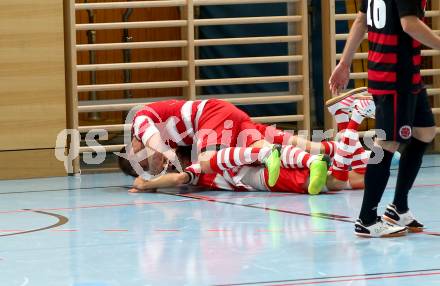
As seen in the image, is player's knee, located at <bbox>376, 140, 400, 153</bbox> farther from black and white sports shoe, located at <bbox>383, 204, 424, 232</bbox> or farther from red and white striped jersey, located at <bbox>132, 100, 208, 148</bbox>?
red and white striped jersey, located at <bbox>132, 100, 208, 148</bbox>

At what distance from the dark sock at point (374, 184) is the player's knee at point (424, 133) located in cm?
16

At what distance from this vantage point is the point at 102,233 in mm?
3971

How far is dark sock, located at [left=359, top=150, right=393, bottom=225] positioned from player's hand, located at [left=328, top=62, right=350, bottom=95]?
39cm

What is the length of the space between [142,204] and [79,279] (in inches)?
76.3

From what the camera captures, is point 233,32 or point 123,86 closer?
point 123,86

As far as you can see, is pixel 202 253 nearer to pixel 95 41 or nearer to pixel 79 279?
pixel 79 279

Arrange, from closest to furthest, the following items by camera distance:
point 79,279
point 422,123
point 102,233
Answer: point 79,279, point 422,123, point 102,233

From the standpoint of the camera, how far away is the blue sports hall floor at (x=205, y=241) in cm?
301

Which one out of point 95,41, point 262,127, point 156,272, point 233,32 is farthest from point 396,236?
point 95,41

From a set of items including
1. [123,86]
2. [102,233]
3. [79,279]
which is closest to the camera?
[79,279]

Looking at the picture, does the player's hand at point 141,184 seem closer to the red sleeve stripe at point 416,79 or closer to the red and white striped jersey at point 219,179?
the red and white striped jersey at point 219,179

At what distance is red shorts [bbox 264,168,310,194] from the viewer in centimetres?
513

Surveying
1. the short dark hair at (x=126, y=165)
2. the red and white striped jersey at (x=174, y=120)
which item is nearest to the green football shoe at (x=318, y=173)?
the red and white striped jersey at (x=174, y=120)

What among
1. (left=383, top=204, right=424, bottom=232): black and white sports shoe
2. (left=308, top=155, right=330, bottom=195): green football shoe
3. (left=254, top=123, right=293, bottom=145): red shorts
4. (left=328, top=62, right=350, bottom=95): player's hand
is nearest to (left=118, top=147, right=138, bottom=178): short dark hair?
(left=254, top=123, right=293, bottom=145): red shorts
